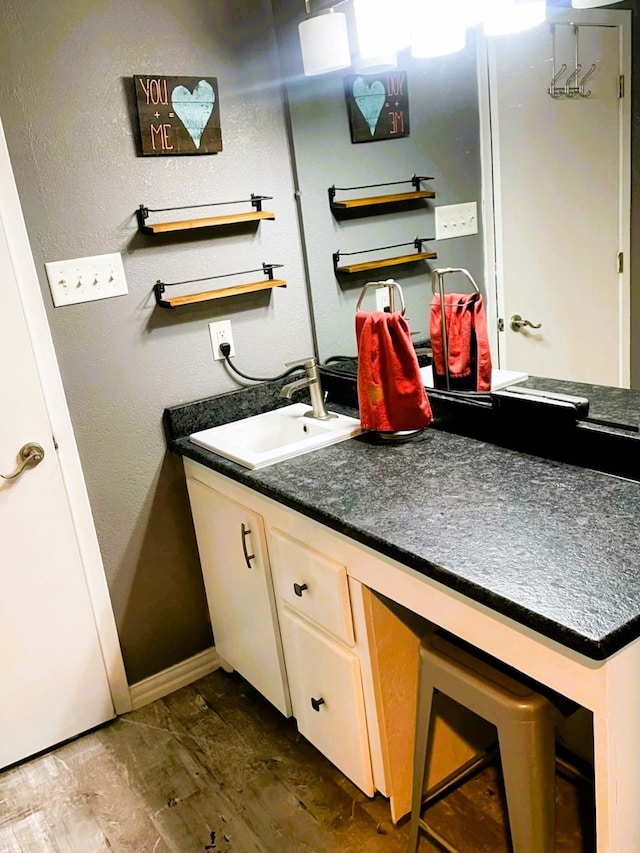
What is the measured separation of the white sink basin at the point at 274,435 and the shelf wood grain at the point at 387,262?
0.45m

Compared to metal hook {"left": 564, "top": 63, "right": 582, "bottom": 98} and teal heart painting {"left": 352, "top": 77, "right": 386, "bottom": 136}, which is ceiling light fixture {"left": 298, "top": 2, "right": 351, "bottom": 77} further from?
metal hook {"left": 564, "top": 63, "right": 582, "bottom": 98}

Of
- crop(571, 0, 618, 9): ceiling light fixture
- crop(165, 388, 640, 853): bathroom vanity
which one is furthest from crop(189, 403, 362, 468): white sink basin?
crop(571, 0, 618, 9): ceiling light fixture

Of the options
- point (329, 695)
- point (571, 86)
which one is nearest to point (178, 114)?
point (571, 86)

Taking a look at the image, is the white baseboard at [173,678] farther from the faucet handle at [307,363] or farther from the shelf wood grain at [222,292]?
the shelf wood grain at [222,292]

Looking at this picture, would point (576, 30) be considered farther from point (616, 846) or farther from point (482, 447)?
point (616, 846)

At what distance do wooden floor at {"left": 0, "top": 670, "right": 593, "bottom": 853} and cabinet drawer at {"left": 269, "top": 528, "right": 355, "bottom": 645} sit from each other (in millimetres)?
487

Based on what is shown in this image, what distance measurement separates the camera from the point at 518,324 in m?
1.67

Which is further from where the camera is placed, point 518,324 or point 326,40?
point 326,40

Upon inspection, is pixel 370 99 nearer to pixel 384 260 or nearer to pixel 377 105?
pixel 377 105

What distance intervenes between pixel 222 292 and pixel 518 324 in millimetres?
877

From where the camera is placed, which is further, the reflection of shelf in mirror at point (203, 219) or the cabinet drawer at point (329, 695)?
the reflection of shelf in mirror at point (203, 219)

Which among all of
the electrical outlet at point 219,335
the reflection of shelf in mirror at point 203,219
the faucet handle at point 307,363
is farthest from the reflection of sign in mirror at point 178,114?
the faucet handle at point 307,363

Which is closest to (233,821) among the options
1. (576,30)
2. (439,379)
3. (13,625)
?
(13,625)

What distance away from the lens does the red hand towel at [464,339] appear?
1.78m
